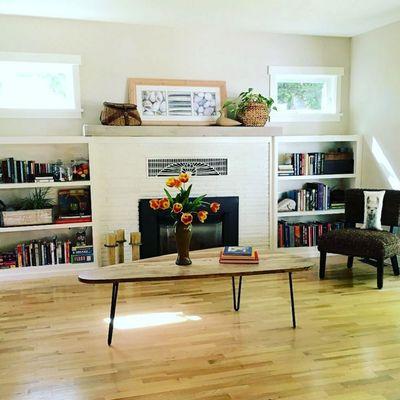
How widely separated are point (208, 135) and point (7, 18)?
87.9 inches

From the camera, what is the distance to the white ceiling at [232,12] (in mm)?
3840

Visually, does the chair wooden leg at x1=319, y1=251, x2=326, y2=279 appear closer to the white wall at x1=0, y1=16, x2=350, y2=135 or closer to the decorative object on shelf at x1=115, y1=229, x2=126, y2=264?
→ the white wall at x1=0, y1=16, x2=350, y2=135

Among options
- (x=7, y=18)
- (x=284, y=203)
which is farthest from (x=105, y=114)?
(x=284, y=203)

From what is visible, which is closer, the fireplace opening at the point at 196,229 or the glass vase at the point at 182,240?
the glass vase at the point at 182,240

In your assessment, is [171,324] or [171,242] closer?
[171,324]

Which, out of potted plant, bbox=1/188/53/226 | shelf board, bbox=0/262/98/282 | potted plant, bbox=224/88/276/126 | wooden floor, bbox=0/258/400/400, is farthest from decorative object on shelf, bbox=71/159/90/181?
potted plant, bbox=224/88/276/126

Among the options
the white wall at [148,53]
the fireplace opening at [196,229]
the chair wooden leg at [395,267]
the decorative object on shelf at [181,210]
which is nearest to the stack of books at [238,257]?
the decorative object on shelf at [181,210]

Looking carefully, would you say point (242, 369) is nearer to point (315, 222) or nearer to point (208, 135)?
point (208, 135)

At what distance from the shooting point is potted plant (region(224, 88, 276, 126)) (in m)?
4.60

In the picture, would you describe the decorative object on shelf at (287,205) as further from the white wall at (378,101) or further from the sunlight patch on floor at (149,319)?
the sunlight patch on floor at (149,319)

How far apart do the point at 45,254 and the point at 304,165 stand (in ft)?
9.55

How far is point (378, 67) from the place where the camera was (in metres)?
4.78

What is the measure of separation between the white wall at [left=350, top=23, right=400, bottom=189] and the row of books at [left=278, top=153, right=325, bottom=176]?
521 mm

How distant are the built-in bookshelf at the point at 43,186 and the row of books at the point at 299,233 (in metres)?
2.04
